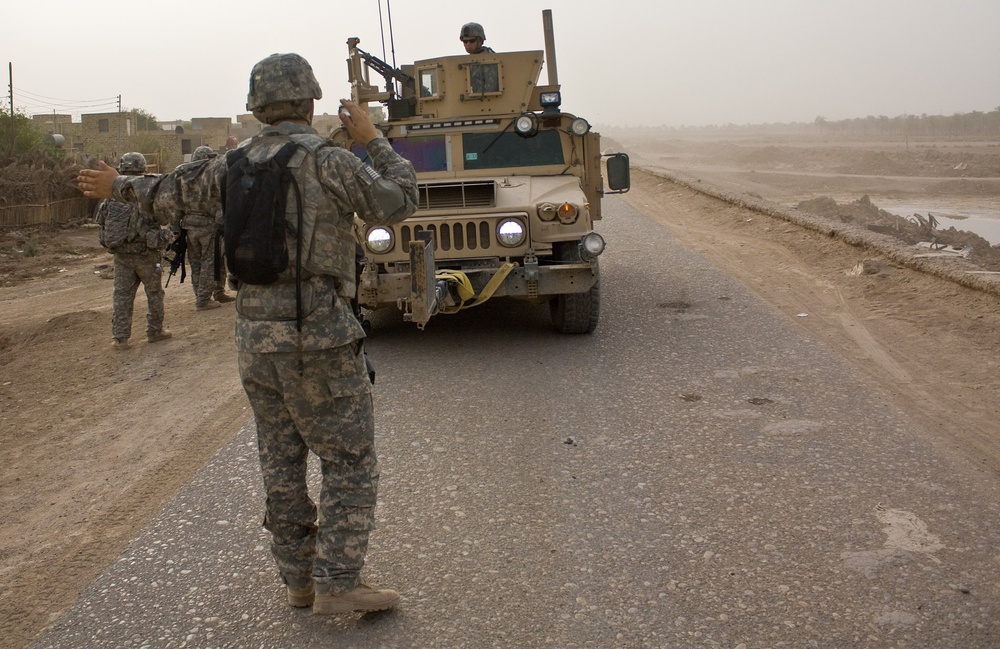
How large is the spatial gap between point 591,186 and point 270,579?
16.4 feet

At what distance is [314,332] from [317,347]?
48mm

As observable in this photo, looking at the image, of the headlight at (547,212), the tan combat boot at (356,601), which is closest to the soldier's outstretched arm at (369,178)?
the tan combat boot at (356,601)

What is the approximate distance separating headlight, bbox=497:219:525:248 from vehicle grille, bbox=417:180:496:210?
34 cm

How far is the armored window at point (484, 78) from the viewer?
7727mm

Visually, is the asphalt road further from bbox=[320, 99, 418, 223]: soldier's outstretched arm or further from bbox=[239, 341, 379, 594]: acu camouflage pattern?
bbox=[320, 99, 418, 223]: soldier's outstretched arm

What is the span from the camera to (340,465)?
115 inches

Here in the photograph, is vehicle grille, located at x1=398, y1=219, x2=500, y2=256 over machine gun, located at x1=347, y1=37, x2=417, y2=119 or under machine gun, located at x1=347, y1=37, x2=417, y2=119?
under

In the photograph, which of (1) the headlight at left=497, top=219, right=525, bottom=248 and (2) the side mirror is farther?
(2) the side mirror

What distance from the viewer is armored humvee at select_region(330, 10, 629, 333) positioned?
636 centimetres

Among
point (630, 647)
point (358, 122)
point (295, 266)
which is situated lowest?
point (630, 647)

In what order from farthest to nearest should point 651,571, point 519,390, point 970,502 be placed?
point 519,390, point 970,502, point 651,571

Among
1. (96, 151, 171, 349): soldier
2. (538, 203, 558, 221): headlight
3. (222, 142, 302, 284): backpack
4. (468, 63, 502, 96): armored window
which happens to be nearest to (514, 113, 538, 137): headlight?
(468, 63, 502, 96): armored window

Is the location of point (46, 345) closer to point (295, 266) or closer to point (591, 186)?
point (591, 186)

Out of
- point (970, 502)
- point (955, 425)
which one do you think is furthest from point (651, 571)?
point (955, 425)
